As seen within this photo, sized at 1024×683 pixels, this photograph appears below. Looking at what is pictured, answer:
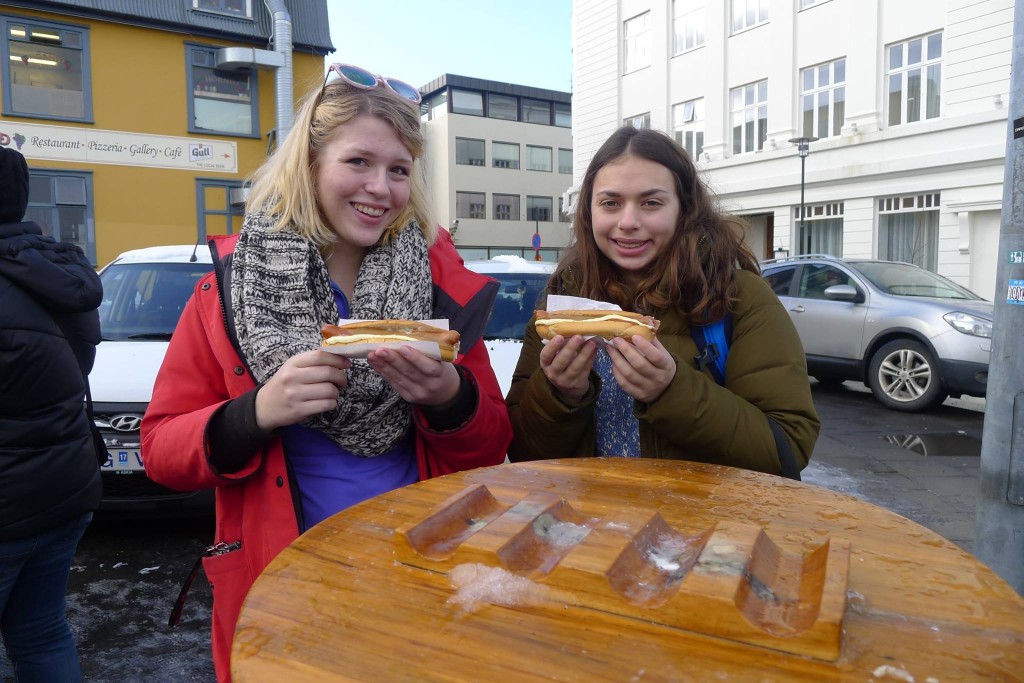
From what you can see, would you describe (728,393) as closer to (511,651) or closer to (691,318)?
(691,318)

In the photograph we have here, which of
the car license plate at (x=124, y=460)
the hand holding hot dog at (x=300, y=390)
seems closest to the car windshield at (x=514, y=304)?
the car license plate at (x=124, y=460)

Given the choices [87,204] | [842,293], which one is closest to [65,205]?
[87,204]

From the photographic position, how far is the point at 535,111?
4653cm

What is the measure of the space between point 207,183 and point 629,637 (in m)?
19.8

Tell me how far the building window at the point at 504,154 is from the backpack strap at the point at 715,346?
4425cm

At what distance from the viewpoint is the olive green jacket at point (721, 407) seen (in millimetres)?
1801

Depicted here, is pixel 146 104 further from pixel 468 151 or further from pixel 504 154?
pixel 504 154

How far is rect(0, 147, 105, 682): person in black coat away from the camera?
87.9 inches

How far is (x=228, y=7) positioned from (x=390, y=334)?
804 inches

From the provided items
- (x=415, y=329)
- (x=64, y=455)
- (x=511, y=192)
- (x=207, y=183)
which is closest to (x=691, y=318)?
(x=415, y=329)

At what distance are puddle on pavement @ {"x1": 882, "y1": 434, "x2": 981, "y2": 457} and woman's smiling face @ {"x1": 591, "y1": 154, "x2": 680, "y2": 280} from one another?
552 centimetres

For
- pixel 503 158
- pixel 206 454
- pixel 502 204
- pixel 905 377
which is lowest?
pixel 905 377

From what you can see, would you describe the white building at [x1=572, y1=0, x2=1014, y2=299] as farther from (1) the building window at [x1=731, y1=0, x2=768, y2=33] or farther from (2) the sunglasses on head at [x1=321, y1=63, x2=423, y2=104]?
(2) the sunglasses on head at [x1=321, y1=63, x2=423, y2=104]

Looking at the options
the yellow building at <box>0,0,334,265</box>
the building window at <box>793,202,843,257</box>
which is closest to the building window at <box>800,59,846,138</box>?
the building window at <box>793,202,843,257</box>
